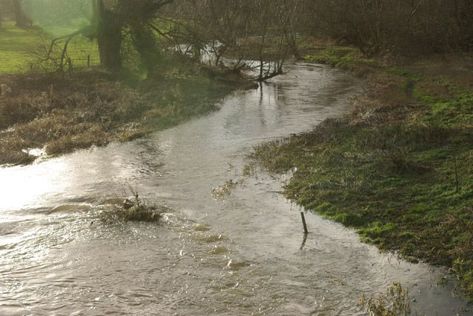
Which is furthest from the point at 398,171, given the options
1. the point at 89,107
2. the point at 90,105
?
the point at 90,105

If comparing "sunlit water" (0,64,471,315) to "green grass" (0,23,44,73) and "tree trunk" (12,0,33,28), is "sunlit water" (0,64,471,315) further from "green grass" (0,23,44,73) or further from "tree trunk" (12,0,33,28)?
"tree trunk" (12,0,33,28)

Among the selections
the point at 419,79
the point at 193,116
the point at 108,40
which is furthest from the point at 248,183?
the point at 108,40

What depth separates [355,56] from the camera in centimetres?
3334

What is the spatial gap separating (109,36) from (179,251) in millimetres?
19880

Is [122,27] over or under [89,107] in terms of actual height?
over

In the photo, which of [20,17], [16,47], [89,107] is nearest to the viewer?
[89,107]

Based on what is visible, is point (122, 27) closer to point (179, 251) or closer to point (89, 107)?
point (89, 107)

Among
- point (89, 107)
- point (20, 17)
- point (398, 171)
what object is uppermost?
point (20, 17)

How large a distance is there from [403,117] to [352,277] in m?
10.6

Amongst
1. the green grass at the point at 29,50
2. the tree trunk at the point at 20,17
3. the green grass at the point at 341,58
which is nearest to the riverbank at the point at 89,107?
the green grass at the point at 29,50

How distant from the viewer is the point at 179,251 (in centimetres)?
1055

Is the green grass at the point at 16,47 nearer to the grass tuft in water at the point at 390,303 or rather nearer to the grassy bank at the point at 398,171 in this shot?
the grassy bank at the point at 398,171

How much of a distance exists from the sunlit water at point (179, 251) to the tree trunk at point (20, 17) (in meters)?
42.9

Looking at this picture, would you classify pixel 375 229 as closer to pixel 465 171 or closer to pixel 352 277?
pixel 352 277
